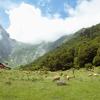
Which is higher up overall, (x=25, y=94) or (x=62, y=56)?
(x=62, y=56)

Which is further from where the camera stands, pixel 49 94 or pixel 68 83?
pixel 68 83

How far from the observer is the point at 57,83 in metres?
29.9

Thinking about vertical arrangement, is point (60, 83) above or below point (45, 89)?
above

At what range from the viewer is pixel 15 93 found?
85.2 feet

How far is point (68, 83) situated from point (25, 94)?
6.11 m

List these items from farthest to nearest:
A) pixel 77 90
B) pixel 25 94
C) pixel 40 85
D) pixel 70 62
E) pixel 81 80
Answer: pixel 70 62, pixel 81 80, pixel 40 85, pixel 77 90, pixel 25 94

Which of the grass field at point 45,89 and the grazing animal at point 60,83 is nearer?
the grass field at point 45,89

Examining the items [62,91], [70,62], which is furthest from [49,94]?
[70,62]

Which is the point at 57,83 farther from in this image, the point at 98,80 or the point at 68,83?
the point at 98,80

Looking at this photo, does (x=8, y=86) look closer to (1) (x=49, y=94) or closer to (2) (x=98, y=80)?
(1) (x=49, y=94)

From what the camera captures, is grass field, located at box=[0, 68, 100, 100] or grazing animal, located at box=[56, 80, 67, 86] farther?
grazing animal, located at box=[56, 80, 67, 86]

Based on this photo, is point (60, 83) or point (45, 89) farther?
point (60, 83)

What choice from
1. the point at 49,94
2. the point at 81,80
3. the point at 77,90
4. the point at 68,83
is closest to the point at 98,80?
the point at 81,80

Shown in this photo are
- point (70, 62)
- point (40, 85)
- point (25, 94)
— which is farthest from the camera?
point (70, 62)
